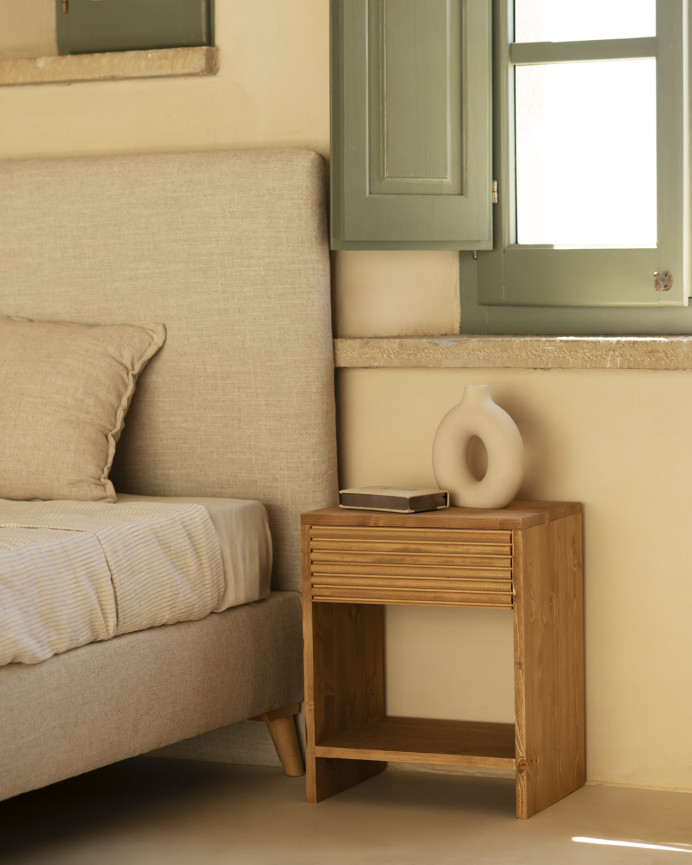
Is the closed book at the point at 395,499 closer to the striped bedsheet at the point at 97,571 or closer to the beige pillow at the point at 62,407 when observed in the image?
the striped bedsheet at the point at 97,571

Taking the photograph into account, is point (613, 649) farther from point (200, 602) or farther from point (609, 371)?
point (200, 602)

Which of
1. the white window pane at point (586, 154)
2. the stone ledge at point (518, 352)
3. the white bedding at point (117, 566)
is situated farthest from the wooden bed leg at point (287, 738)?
the white window pane at point (586, 154)

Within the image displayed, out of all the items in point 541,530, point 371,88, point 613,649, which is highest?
point 371,88

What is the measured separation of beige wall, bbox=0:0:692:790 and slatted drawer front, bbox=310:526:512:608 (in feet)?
1.45

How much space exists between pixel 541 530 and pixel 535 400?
1.38 ft

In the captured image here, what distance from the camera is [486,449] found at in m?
3.08

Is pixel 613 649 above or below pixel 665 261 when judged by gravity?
below

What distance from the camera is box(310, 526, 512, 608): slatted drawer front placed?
112 inches

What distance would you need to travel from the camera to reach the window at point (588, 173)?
3209 millimetres

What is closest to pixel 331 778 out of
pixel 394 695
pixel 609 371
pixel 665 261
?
pixel 394 695

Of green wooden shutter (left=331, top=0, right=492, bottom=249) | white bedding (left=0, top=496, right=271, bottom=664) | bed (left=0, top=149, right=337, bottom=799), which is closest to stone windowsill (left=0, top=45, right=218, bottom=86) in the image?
bed (left=0, top=149, right=337, bottom=799)

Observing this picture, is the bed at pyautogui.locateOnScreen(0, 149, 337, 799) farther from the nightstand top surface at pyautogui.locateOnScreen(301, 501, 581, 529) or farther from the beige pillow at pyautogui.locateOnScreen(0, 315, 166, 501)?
the nightstand top surface at pyautogui.locateOnScreen(301, 501, 581, 529)

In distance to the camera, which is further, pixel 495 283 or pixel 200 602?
pixel 495 283

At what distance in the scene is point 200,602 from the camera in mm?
2967
